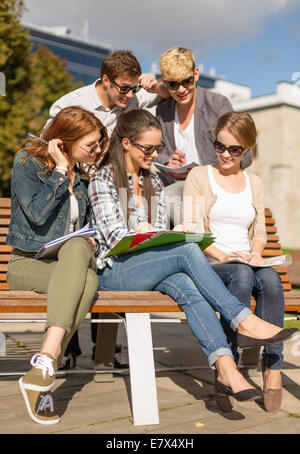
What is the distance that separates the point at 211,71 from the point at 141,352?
143 m

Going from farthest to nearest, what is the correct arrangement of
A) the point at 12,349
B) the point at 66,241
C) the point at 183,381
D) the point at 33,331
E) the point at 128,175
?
the point at 33,331 → the point at 12,349 → the point at 183,381 → the point at 128,175 → the point at 66,241

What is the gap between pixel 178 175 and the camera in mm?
4348

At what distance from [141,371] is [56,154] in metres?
1.35

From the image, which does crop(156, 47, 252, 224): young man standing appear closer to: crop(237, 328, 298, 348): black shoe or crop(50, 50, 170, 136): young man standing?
crop(50, 50, 170, 136): young man standing

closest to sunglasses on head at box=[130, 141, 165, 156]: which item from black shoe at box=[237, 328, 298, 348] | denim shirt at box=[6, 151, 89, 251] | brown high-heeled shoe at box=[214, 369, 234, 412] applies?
denim shirt at box=[6, 151, 89, 251]

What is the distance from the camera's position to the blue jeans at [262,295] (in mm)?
3396

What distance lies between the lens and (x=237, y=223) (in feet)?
13.0

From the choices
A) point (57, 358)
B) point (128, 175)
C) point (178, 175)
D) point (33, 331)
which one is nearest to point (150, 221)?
point (128, 175)

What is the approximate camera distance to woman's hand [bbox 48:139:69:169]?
3439 mm

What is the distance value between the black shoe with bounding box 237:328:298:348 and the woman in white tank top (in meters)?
0.23

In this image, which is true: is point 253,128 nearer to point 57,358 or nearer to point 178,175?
point 178,175

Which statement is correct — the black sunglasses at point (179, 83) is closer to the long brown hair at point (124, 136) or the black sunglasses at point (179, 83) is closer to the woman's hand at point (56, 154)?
the long brown hair at point (124, 136)

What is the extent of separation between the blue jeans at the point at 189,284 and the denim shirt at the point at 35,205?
17.6 inches

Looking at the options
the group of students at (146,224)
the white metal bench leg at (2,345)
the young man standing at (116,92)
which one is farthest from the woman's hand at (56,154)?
the white metal bench leg at (2,345)
